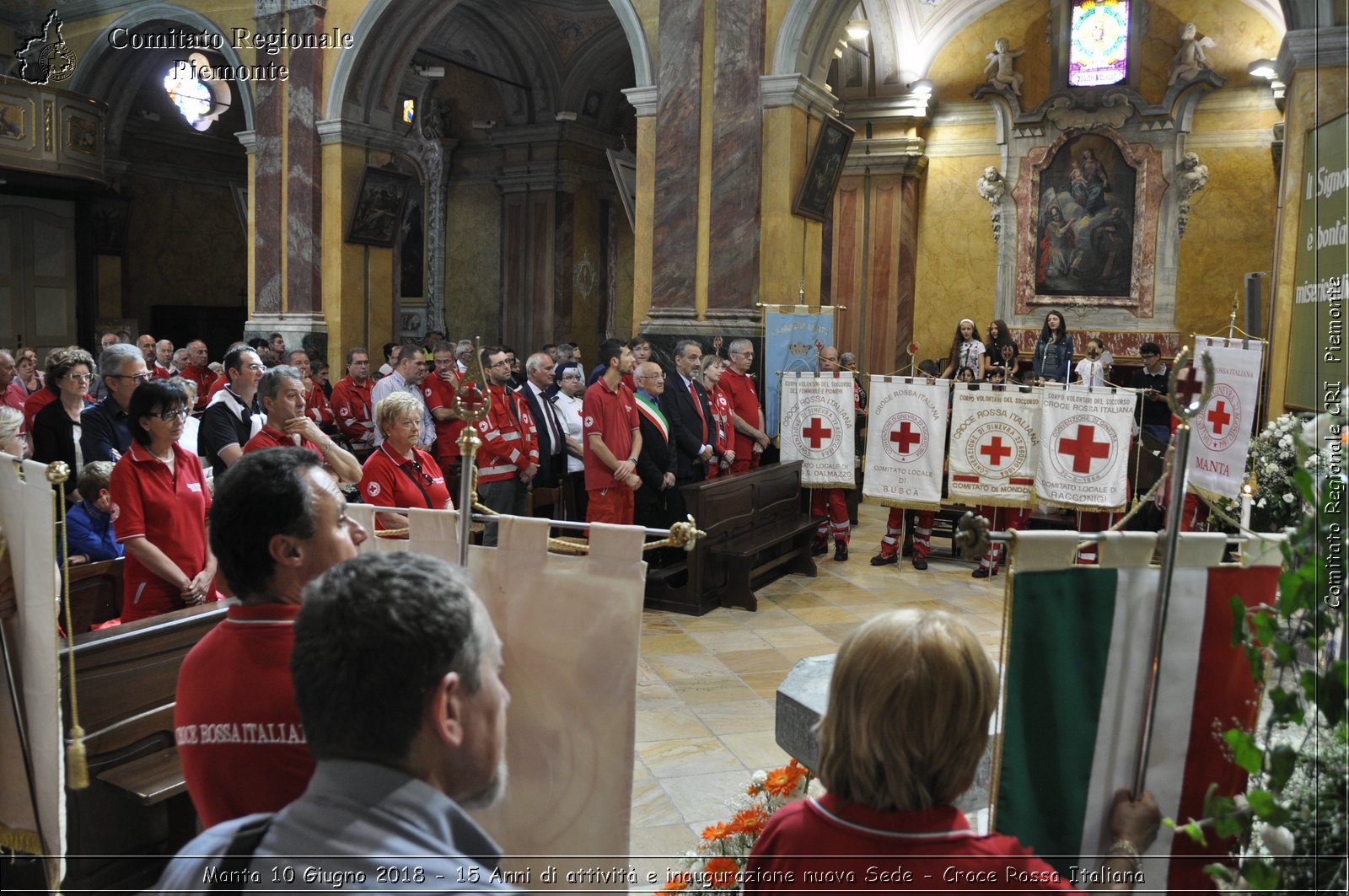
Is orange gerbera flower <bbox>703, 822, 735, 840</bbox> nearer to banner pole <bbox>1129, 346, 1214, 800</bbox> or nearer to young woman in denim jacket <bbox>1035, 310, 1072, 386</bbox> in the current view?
banner pole <bbox>1129, 346, 1214, 800</bbox>

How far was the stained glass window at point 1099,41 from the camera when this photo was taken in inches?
562

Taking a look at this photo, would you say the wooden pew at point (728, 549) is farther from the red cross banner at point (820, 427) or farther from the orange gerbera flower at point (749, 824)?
the orange gerbera flower at point (749, 824)

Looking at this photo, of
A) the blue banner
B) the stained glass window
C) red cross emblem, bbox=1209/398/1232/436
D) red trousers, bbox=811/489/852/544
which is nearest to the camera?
red cross emblem, bbox=1209/398/1232/436

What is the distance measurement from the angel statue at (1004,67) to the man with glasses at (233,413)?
12.4 m

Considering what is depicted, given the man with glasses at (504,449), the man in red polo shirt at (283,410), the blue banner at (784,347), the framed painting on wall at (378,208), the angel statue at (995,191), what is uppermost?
the angel statue at (995,191)

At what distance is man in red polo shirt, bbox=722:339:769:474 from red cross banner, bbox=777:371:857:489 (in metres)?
0.25

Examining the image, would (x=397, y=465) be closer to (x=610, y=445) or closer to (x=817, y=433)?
(x=610, y=445)

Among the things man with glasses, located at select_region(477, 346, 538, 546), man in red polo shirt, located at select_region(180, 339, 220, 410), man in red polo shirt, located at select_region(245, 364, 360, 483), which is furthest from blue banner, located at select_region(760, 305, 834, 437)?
man in red polo shirt, located at select_region(180, 339, 220, 410)

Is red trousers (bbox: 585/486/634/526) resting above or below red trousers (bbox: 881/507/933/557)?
above

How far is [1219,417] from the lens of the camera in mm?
5828

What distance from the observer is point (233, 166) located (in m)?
20.2

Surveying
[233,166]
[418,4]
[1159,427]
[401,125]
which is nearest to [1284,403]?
[1159,427]

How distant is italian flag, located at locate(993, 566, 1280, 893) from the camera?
1909mm

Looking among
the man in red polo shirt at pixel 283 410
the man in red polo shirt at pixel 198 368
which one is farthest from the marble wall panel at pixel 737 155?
the man in red polo shirt at pixel 283 410
